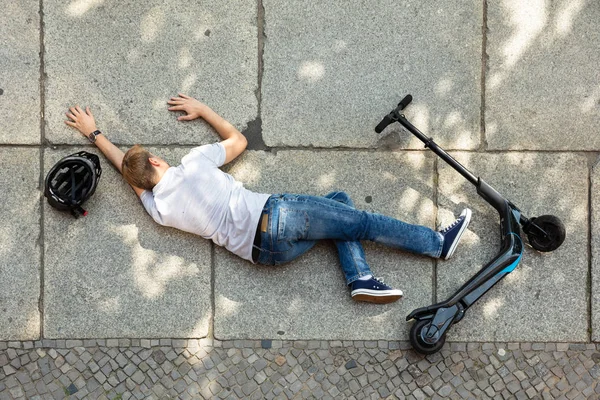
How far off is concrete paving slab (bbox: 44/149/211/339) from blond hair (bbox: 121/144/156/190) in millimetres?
327

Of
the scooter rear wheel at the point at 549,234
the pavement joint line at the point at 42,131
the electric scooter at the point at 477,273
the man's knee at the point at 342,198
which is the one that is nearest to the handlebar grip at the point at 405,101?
the electric scooter at the point at 477,273

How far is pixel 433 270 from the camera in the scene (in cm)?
448

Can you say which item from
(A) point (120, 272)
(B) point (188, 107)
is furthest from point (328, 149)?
(A) point (120, 272)

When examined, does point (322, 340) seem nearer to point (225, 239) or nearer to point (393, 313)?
point (393, 313)

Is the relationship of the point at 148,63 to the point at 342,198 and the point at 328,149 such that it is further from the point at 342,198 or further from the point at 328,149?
the point at 342,198

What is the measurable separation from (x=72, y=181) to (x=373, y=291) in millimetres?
2163

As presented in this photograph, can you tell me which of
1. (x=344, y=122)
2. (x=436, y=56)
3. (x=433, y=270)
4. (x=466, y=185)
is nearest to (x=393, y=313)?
(x=433, y=270)

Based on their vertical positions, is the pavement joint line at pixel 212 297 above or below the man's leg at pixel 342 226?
below

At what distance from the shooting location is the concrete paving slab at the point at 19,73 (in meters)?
4.40

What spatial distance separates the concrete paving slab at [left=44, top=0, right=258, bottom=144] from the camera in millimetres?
4418

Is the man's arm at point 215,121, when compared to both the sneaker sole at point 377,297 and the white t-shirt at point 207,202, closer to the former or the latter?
the white t-shirt at point 207,202

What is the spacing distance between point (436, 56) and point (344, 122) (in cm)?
81

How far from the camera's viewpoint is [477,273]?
14.3 feet

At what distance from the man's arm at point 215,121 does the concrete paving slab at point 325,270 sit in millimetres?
170
